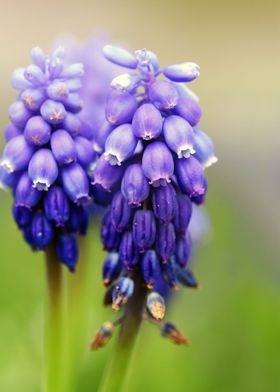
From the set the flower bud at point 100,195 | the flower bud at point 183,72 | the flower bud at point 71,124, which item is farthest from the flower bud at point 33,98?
the flower bud at point 183,72

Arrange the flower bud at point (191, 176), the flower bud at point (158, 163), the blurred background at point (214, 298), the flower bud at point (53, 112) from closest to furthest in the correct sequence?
the flower bud at point (158, 163) → the flower bud at point (191, 176) → the flower bud at point (53, 112) → the blurred background at point (214, 298)


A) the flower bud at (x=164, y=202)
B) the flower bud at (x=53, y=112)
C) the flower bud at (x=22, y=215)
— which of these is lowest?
the flower bud at (x=22, y=215)

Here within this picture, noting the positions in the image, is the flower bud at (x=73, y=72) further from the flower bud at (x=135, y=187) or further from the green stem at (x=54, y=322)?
the green stem at (x=54, y=322)

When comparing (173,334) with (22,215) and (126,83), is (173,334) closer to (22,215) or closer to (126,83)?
(22,215)

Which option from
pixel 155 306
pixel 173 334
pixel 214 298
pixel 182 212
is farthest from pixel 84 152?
pixel 214 298

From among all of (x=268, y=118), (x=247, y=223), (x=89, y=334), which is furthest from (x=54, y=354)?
(x=268, y=118)
